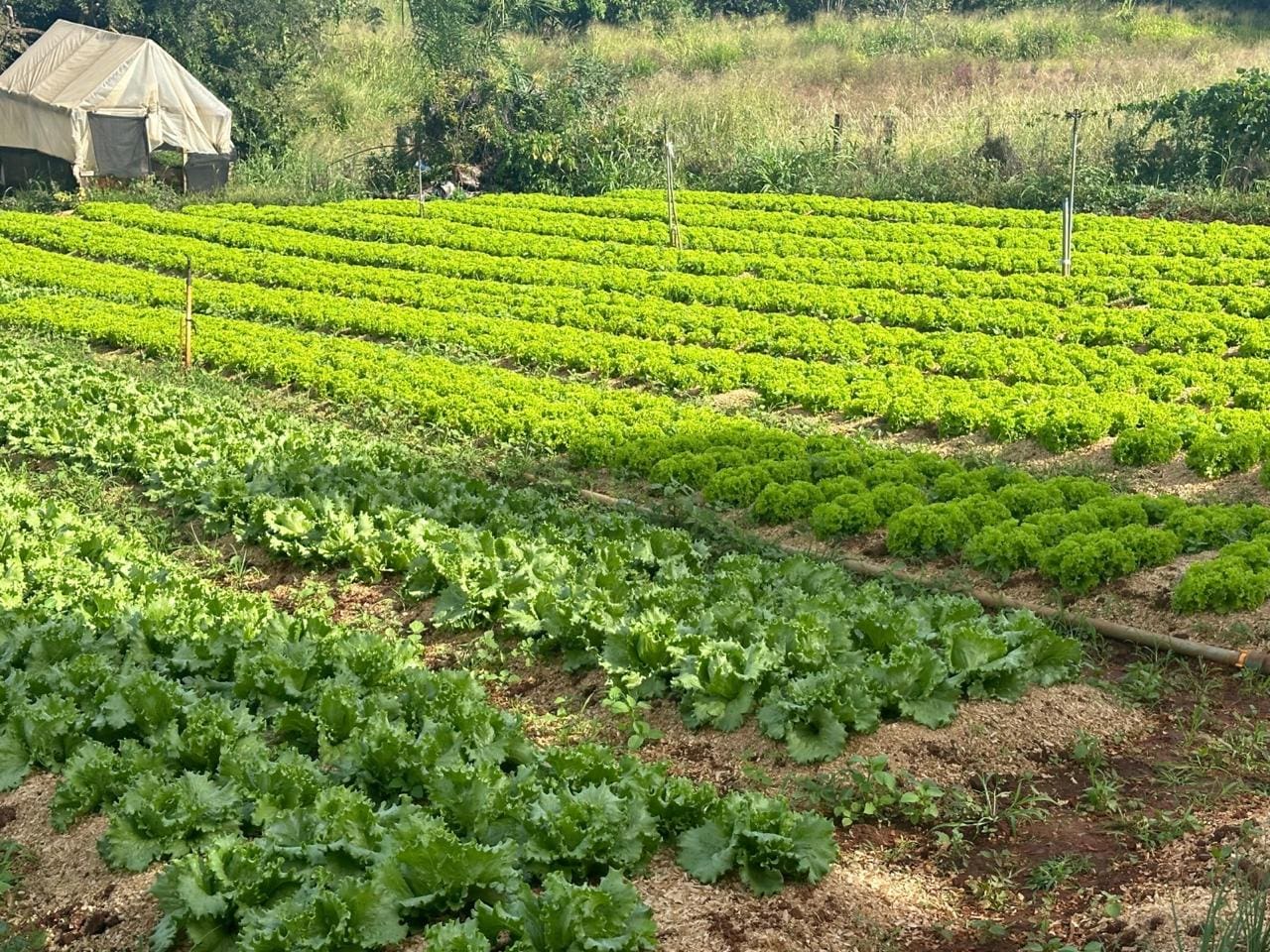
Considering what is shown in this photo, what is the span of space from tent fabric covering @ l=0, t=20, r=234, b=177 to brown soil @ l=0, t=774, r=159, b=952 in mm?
31320

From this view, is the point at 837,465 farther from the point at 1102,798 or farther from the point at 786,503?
the point at 1102,798

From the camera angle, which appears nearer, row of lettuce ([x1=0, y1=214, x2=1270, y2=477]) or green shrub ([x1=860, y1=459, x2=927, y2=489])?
green shrub ([x1=860, y1=459, x2=927, y2=489])

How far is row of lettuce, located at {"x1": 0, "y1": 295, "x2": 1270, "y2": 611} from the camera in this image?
417 inches

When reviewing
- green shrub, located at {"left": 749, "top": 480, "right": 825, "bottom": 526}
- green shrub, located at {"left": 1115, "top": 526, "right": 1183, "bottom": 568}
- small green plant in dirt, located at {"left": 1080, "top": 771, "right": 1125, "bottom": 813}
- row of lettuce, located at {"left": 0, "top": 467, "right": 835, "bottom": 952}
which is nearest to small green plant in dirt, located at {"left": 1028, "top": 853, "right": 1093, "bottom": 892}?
small green plant in dirt, located at {"left": 1080, "top": 771, "right": 1125, "bottom": 813}

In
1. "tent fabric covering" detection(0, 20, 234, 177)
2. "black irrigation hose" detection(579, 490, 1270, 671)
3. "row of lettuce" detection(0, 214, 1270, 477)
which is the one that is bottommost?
"black irrigation hose" detection(579, 490, 1270, 671)

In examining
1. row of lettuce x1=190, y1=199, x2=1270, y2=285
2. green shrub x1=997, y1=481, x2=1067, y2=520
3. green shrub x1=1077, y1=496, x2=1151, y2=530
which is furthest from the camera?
row of lettuce x1=190, y1=199, x2=1270, y2=285

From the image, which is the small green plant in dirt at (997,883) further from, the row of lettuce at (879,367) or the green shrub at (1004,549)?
the row of lettuce at (879,367)

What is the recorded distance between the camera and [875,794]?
7.26m

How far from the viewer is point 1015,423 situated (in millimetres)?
14281

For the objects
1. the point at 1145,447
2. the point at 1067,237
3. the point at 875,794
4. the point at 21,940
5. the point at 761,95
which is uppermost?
the point at 761,95

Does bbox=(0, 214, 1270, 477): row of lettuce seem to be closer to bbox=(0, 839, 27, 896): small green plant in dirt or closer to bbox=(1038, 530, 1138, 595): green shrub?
bbox=(1038, 530, 1138, 595): green shrub

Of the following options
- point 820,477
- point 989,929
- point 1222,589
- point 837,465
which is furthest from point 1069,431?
point 989,929

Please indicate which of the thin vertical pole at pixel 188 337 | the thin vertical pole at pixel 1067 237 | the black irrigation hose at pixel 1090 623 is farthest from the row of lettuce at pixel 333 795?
the thin vertical pole at pixel 1067 237

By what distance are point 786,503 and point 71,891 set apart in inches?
275
